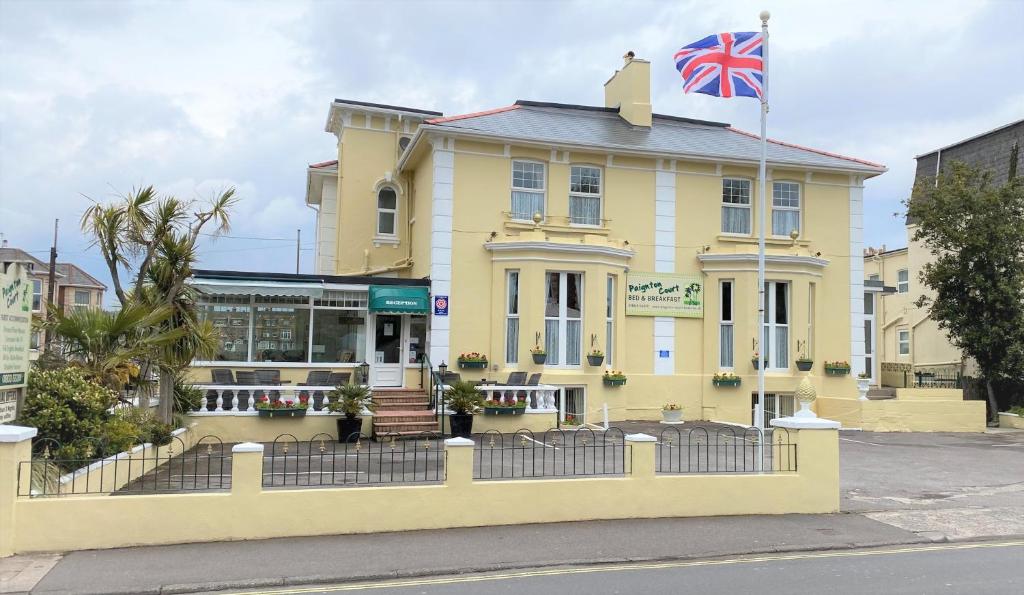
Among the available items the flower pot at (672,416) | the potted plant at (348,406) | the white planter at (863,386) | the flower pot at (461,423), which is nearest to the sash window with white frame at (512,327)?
the flower pot at (461,423)

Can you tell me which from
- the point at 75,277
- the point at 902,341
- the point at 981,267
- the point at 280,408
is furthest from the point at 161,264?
the point at 75,277

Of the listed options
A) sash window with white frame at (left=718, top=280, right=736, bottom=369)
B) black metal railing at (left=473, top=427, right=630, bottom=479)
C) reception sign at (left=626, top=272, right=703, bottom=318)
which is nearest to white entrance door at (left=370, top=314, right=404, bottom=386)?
black metal railing at (left=473, top=427, right=630, bottom=479)

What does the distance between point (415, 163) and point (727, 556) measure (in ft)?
52.7

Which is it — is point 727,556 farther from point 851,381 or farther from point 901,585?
point 851,381

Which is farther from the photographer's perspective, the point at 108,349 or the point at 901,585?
the point at 108,349

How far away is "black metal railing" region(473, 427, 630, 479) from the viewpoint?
35.1ft

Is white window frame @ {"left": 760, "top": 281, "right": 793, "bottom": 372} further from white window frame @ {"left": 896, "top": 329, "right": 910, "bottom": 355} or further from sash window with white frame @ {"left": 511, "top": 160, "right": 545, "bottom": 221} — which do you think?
white window frame @ {"left": 896, "top": 329, "right": 910, "bottom": 355}

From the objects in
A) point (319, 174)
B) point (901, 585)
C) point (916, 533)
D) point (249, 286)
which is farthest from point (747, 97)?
point (319, 174)

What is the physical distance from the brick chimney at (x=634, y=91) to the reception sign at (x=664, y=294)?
4.72 meters

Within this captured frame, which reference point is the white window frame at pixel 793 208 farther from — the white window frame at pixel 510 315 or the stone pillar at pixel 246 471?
the stone pillar at pixel 246 471

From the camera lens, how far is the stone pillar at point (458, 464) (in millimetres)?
9664

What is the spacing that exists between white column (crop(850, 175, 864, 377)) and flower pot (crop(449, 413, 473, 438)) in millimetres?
11506

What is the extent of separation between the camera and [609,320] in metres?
20.6

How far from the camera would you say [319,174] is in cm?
2588
